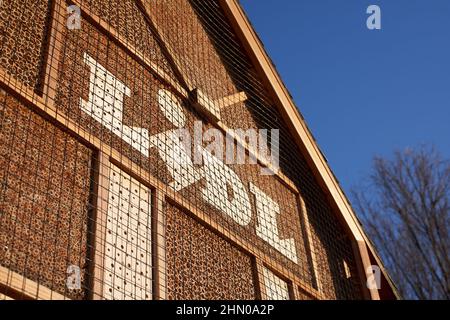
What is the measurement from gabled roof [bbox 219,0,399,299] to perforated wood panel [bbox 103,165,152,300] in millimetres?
2086

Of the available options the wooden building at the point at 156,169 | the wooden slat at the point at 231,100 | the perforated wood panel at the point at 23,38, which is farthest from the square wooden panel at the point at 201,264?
the wooden slat at the point at 231,100

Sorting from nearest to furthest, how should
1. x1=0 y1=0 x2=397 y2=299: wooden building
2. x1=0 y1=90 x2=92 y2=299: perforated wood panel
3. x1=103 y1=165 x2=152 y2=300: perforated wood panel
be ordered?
x1=0 y1=90 x2=92 y2=299: perforated wood panel → x1=0 y1=0 x2=397 y2=299: wooden building → x1=103 y1=165 x2=152 y2=300: perforated wood panel

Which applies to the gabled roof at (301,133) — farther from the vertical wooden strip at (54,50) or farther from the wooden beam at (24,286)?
the wooden beam at (24,286)

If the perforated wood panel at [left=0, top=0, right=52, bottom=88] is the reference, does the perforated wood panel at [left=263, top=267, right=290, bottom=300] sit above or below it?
below

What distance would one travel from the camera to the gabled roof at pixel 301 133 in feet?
17.7

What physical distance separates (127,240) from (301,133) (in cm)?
259

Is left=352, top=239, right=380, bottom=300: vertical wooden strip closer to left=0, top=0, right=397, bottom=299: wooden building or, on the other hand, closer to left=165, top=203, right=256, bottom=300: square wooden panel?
left=0, top=0, right=397, bottom=299: wooden building

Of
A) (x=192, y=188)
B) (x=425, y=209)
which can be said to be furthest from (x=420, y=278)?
(x=192, y=188)

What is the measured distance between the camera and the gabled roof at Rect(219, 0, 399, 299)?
17.7 ft

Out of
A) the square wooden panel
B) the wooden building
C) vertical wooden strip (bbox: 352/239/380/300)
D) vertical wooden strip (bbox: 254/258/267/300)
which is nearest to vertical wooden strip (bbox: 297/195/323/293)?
the wooden building

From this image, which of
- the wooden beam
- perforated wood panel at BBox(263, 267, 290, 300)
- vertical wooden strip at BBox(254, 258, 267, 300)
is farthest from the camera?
perforated wood panel at BBox(263, 267, 290, 300)
